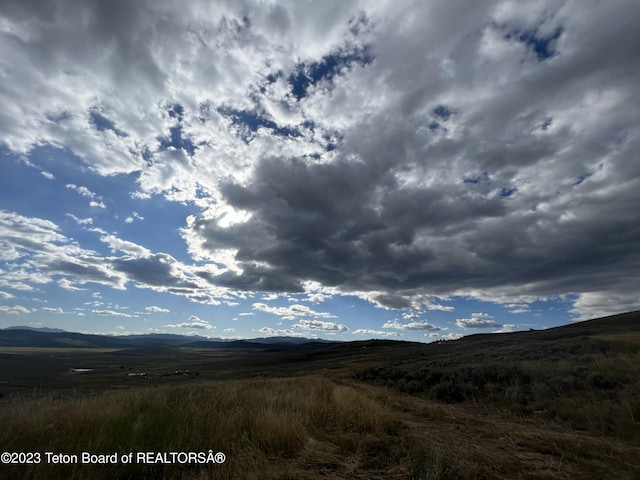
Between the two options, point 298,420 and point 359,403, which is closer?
point 298,420

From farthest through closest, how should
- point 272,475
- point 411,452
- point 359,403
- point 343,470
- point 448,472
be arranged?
point 359,403
point 411,452
point 343,470
point 448,472
point 272,475

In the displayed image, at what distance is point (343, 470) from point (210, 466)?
2058mm

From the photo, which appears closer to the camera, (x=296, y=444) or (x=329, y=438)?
(x=296, y=444)

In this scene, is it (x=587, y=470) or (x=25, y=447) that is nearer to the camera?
(x=25, y=447)

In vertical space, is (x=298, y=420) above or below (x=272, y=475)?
above

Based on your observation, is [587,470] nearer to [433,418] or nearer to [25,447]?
[433,418]

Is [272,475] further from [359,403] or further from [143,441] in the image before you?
[359,403]

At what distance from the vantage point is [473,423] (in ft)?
31.0

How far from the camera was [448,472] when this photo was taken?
5062 mm

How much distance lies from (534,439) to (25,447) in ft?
30.9

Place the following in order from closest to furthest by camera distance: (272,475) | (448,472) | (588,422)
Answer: (272,475), (448,472), (588,422)

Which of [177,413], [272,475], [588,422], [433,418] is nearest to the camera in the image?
[272,475]

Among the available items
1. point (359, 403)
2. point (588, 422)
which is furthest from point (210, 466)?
point (588, 422)

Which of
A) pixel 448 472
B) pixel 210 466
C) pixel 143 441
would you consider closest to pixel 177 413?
pixel 143 441
